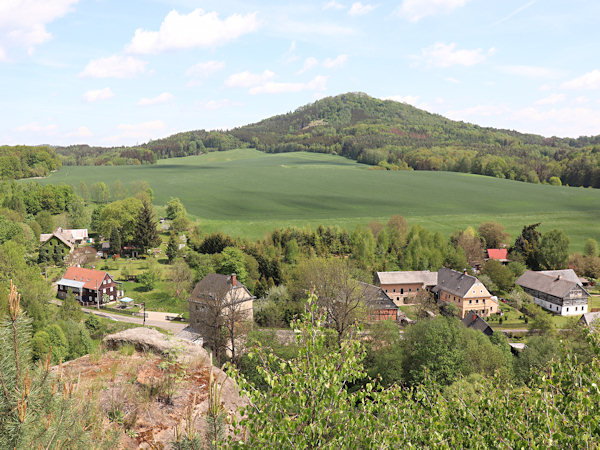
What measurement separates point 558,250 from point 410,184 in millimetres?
50488

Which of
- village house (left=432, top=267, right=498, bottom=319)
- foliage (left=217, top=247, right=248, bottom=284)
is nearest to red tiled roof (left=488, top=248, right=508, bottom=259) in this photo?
village house (left=432, top=267, right=498, bottom=319)

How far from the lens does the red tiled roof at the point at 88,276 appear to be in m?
54.5

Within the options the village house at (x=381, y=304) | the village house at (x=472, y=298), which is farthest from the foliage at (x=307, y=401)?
the village house at (x=472, y=298)

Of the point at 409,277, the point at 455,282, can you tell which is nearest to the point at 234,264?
the point at 409,277

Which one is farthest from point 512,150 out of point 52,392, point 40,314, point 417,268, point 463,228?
point 52,392

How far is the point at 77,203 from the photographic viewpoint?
91.4 meters

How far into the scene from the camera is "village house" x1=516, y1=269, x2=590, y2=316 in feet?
179

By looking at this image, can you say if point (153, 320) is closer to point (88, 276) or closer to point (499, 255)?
point (88, 276)

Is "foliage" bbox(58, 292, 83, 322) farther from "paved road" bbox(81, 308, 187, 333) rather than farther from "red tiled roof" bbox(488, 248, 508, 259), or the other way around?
"red tiled roof" bbox(488, 248, 508, 259)

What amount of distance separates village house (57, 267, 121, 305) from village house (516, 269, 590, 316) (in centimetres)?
6095

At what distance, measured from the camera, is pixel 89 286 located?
54.7 meters

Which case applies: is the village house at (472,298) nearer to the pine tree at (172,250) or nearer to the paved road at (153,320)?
the paved road at (153,320)

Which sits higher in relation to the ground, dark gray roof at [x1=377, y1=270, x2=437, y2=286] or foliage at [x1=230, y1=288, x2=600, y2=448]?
foliage at [x1=230, y1=288, x2=600, y2=448]

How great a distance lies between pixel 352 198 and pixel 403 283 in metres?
42.8
